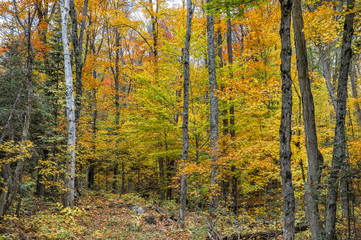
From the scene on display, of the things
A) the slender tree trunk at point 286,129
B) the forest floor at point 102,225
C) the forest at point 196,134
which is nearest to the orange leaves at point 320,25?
the forest at point 196,134

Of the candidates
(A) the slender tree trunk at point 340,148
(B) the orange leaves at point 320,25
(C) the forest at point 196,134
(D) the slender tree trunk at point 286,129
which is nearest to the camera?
(D) the slender tree trunk at point 286,129

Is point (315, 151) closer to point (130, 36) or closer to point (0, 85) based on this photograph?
point (0, 85)

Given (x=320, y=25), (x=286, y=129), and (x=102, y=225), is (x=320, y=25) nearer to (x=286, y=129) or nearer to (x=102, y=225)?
(x=286, y=129)

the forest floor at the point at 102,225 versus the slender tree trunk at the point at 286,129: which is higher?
the slender tree trunk at the point at 286,129

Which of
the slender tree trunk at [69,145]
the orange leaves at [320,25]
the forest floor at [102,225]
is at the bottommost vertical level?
the forest floor at [102,225]

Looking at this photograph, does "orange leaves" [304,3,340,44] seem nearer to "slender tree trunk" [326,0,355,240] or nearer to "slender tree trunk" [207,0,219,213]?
"slender tree trunk" [326,0,355,240]

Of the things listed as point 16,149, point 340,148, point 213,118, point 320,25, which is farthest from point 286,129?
point 16,149

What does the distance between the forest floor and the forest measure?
0.06m

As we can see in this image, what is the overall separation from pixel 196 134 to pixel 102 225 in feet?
20.3

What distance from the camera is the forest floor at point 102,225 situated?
6.50 m

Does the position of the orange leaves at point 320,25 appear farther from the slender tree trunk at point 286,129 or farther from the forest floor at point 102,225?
the forest floor at point 102,225

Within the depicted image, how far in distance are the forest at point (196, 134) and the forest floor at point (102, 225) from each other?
2.4 inches

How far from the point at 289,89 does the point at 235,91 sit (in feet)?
18.4

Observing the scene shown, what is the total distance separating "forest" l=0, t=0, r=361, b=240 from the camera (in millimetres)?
4902
